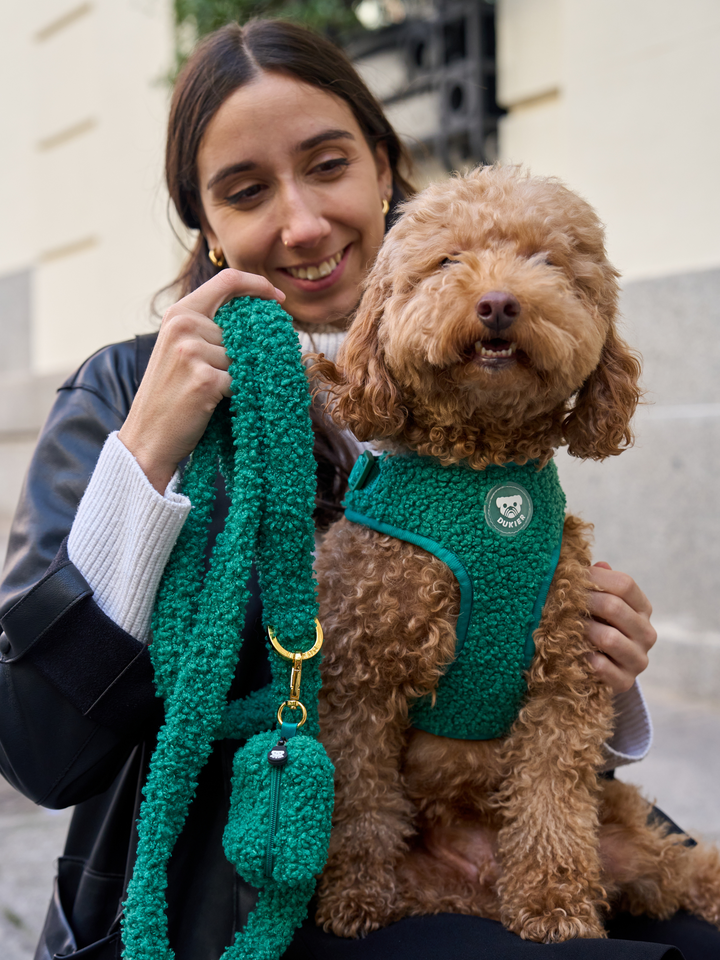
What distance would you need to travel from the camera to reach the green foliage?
495cm

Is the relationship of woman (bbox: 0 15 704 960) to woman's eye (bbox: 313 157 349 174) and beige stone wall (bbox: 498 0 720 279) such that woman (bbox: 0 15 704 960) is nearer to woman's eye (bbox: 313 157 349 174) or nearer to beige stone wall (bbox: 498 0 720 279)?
woman's eye (bbox: 313 157 349 174)

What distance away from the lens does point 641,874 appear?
163cm

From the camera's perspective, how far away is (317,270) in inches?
77.2

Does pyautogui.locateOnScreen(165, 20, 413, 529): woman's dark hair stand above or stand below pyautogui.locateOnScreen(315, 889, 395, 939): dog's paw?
above

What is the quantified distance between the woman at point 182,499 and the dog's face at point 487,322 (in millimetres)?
240

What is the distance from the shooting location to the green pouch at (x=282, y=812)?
123 cm

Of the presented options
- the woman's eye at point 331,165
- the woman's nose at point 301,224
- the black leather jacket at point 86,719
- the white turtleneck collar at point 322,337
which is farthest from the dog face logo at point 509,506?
the woman's eye at point 331,165

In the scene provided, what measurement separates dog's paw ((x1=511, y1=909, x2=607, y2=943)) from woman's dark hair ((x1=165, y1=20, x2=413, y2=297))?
155cm

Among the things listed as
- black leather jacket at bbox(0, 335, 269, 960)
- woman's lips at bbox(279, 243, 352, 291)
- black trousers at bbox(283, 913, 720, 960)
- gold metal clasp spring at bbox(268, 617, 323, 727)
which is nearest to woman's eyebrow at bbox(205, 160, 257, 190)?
woman's lips at bbox(279, 243, 352, 291)

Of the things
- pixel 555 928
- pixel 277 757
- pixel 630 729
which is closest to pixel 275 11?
pixel 630 729

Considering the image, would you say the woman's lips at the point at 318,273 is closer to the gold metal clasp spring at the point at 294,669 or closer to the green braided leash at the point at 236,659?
the green braided leash at the point at 236,659

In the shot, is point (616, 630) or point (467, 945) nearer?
point (467, 945)

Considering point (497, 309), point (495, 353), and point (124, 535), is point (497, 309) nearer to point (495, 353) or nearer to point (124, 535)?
point (495, 353)

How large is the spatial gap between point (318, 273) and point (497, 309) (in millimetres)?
790
